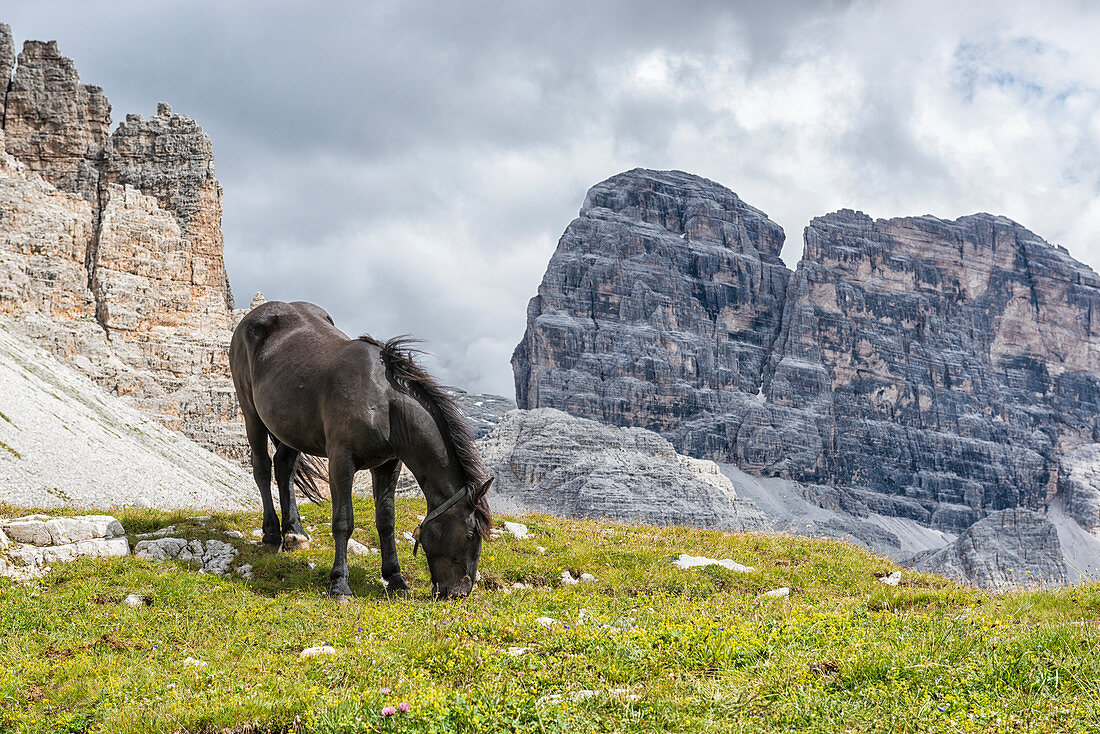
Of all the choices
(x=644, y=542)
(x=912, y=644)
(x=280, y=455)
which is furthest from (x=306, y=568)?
(x=912, y=644)

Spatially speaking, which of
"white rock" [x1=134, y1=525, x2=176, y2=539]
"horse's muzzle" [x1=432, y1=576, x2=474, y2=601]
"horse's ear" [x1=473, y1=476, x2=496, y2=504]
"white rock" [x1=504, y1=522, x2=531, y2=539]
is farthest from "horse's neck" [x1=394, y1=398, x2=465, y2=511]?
"white rock" [x1=134, y1=525, x2=176, y2=539]

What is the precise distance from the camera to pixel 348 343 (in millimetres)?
12250

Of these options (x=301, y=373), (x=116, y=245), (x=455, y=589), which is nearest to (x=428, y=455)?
(x=455, y=589)

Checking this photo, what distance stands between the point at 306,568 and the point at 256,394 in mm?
3004

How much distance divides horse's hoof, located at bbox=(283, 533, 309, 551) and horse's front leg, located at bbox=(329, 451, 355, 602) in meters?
2.59

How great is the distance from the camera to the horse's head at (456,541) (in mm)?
10336

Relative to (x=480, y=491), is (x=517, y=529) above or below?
below

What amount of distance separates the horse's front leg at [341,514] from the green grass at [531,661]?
0.30m

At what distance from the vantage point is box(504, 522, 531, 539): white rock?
50.0 ft

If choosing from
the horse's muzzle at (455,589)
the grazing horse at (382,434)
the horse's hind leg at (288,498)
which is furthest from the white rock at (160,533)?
the horse's muzzle at (455,589)

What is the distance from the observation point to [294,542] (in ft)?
44.0

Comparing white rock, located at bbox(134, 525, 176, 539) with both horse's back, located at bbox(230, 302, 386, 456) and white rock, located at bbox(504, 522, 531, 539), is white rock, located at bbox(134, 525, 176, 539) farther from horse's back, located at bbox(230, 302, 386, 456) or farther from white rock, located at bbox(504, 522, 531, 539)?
white rock, located at bbox(504, 522, 531, 539)

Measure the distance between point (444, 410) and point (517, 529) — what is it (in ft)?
17.7

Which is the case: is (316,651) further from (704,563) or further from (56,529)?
(704,563)
